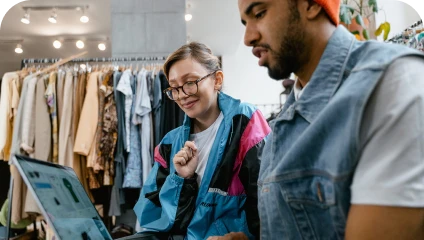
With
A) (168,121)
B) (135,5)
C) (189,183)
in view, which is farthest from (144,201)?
(135,5)

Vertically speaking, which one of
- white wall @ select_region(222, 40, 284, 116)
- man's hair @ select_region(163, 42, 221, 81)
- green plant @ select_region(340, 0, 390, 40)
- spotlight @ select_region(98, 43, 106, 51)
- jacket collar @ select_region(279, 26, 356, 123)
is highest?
spotlight @ select_region(98, 43, 106, 51)

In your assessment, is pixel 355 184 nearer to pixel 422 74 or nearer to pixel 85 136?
pixel 422 74

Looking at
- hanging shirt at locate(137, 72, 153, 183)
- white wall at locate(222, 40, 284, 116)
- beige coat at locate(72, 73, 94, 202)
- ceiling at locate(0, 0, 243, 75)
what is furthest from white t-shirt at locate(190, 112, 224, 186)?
white wall at locate(222, 40, 284, 116)

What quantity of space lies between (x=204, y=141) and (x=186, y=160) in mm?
141

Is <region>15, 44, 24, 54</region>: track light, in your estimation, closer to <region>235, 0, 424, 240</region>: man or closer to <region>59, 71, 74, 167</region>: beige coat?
<region>59, 71, 74, 167</region>: beige coat

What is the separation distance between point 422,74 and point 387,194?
184mm

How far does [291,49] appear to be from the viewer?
2.12ft

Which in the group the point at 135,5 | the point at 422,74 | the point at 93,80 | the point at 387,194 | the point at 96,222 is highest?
the point at 135,5

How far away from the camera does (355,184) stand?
490 millimetres

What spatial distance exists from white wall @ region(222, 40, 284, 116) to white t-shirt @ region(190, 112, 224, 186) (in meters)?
5.73

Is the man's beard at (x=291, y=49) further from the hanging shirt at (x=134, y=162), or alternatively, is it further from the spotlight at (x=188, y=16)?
the spotlight at (x=188, y=16)

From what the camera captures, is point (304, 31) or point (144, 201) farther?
point (144, 201)

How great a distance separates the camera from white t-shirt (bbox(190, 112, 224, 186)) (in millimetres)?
1153

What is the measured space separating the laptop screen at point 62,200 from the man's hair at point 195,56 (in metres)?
0.52
